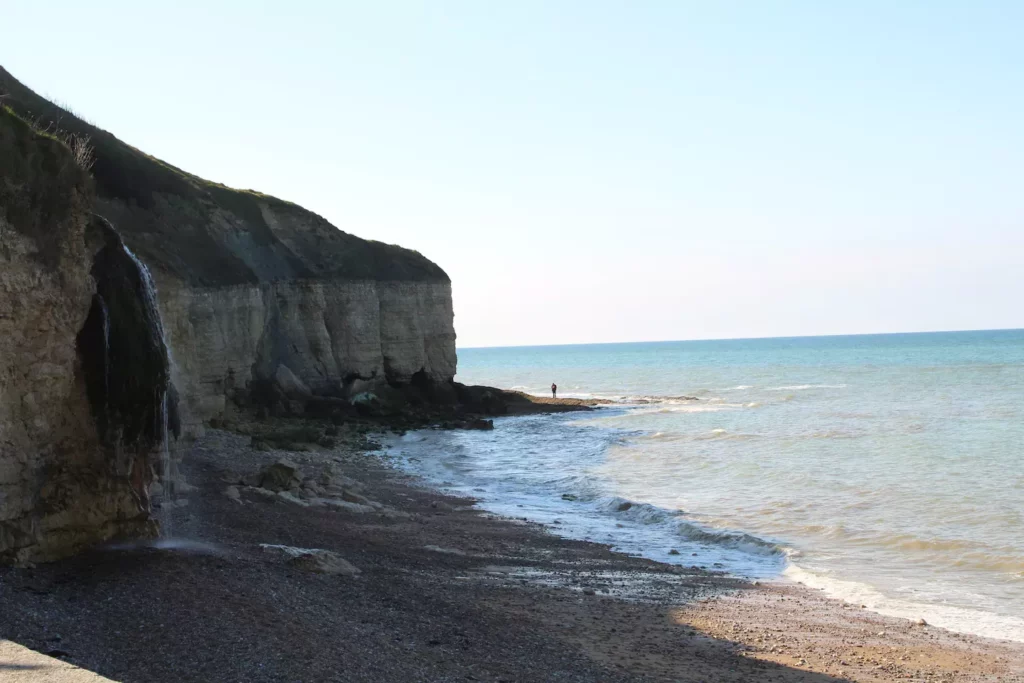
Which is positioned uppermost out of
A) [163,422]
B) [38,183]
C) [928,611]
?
[38,183]

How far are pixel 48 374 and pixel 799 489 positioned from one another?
1847 cm

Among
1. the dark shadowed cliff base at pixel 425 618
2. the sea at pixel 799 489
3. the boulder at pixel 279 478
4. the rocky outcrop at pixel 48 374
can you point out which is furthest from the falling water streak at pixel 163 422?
the sea at pixel 799 489

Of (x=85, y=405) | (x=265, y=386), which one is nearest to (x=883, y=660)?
(x=85, y=405)

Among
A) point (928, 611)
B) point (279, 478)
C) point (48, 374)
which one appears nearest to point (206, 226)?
point (279, 478)

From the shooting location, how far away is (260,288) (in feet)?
126

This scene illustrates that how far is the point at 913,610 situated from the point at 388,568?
7.74 meters

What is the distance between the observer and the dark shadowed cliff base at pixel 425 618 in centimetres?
864

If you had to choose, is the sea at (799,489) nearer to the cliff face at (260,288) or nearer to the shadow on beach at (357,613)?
the shadow on beach at (357,613)

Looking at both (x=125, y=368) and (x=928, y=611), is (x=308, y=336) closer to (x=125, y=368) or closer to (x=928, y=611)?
(x=125, y=368)

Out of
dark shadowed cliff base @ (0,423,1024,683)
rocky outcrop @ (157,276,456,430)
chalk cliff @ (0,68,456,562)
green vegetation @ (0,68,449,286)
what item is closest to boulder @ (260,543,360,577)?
dark shadowed cliff base @ (0,423,1024,683)

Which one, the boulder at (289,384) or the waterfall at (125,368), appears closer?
the waterfall at (125,368)

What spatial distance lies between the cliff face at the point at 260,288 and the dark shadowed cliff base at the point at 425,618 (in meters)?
13.4

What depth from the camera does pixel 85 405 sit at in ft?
38.4

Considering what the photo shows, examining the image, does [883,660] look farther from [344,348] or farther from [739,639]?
[344,348]
